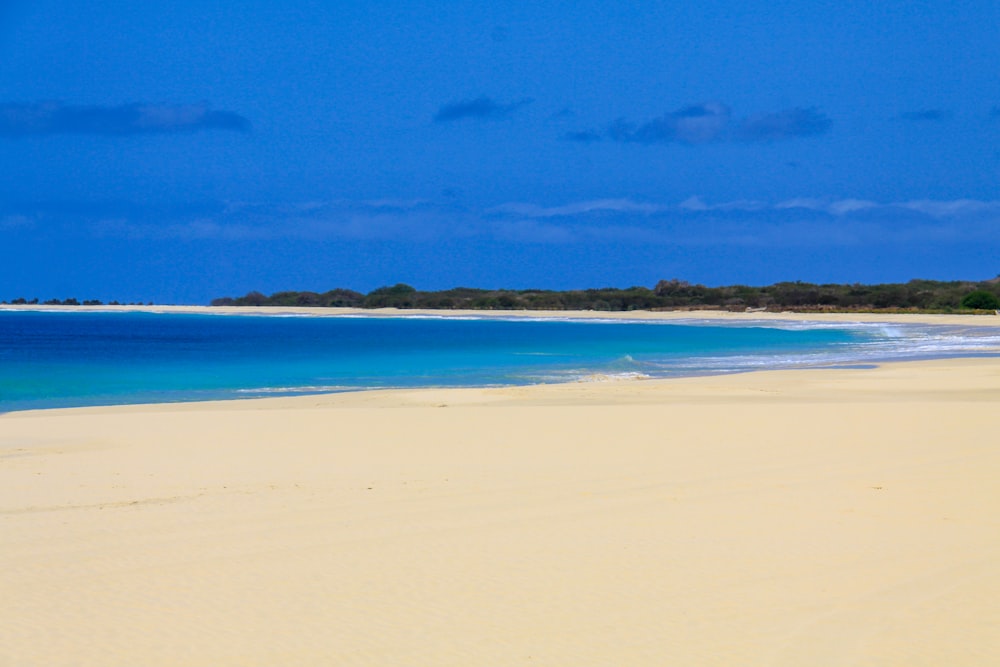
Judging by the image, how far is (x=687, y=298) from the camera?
102 m

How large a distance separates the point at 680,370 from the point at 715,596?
66.5ft

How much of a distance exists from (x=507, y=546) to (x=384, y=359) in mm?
26078

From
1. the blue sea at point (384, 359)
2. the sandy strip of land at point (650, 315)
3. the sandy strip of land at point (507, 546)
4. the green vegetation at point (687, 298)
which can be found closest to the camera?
the sandy strip of land at point (507, 546)

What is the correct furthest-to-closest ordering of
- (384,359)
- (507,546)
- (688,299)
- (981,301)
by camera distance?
(688,299) → (981,301) → (384,359) → (507,546)

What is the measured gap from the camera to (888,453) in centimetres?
966

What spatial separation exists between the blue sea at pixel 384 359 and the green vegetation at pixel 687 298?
39095 millimetres

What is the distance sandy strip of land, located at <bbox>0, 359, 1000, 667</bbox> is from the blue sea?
10.5m

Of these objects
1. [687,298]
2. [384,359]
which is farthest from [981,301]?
[384,359]

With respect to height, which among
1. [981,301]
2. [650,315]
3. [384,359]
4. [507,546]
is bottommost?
[384,359]

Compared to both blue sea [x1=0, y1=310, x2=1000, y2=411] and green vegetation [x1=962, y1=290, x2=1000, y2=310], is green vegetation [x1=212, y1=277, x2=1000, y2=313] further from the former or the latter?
blue sea [x1=0, y1=310, x2=1000, y2=411]

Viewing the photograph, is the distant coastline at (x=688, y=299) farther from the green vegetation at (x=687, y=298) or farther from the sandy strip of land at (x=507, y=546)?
the sandy strip of land at (x=507, y=546)

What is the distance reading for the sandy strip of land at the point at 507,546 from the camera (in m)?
4.48

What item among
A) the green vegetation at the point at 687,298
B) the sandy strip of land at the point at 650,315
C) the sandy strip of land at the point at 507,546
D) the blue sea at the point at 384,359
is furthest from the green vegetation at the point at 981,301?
the sandy strip of land at the point at 507,546

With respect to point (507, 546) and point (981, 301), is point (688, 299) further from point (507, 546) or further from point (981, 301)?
point (507, 546)
